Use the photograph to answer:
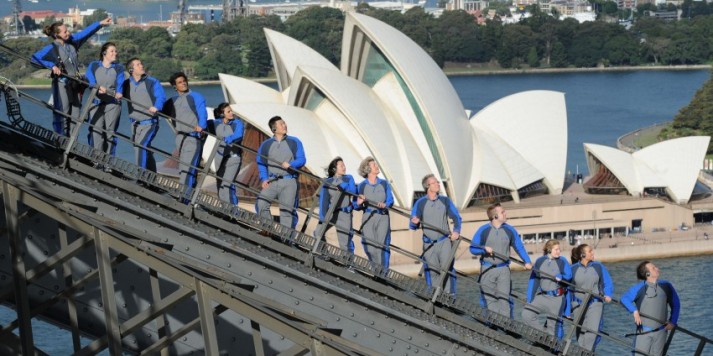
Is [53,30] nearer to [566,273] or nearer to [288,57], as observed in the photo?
[566,273]

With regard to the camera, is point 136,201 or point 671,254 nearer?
point 136,201

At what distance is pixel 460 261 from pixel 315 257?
2757 cm

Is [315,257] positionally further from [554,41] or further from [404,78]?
[554,41]

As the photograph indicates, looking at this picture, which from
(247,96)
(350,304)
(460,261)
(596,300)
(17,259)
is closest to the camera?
(17,259)

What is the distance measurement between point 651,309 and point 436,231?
1328 mm

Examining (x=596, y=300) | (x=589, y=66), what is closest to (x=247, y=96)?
(x=596, y=300)

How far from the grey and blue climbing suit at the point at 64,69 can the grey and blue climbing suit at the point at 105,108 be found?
0.37 feet

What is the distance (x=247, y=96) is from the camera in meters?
41.8

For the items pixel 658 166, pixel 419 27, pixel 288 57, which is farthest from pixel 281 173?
pixel 419 27

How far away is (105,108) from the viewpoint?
34.6ft

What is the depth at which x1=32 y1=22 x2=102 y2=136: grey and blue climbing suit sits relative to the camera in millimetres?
10391

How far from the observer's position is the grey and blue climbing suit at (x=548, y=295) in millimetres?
10188

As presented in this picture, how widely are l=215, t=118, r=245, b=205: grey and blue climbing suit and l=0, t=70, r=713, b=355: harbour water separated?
11950 millimetres

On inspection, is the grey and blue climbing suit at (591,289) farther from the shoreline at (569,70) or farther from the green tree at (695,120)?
the shoreline at (569,70)
